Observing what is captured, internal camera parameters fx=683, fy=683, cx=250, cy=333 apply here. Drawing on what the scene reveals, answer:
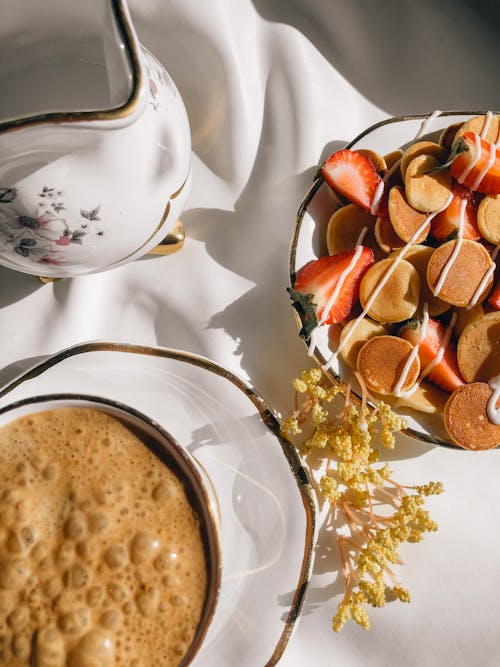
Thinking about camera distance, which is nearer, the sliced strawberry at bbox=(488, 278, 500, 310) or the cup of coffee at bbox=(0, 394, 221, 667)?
the cup of coffee at bbox=(0, 394, 221, 667)

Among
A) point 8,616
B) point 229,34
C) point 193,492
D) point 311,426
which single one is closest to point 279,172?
point 229,34

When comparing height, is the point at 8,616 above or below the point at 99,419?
below

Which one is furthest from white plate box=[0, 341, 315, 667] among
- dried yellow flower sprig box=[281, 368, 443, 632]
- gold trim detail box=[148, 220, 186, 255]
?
gold trim detail box=[148, 220, 186, 255]

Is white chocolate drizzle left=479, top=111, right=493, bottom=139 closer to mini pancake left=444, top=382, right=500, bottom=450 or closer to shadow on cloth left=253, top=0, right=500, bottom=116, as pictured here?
shadow on cloth left=253, top=0, right=500, bottom=116

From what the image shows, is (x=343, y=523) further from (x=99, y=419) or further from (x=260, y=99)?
(x=260, y=99)

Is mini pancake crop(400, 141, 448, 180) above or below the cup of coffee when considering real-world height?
above

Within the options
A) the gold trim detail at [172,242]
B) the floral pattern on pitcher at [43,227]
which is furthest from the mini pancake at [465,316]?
the floral pattern on pitcher at [43,227]

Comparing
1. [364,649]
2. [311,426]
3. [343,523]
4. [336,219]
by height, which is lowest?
[364,649]
